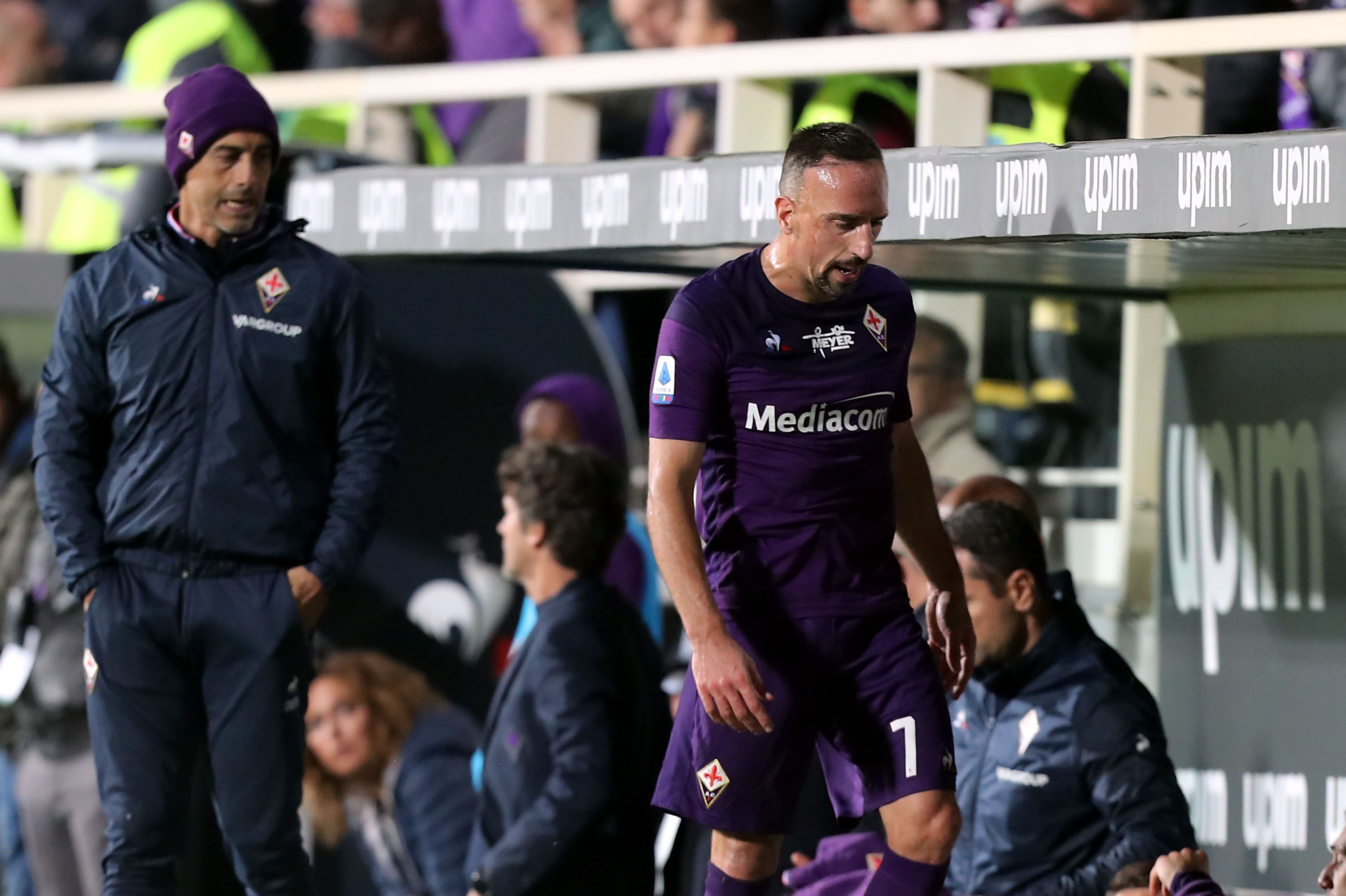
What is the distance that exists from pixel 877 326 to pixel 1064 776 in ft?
5.11

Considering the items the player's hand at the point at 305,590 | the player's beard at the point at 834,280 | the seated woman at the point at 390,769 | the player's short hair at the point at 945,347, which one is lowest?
the seated woman at the point at 390,769

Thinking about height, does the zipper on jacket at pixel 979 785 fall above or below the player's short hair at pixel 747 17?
below

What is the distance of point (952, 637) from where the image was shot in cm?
503

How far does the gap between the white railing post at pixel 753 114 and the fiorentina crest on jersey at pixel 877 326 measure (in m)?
2.61

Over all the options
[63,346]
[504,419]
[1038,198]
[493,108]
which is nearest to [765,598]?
[1038,198]

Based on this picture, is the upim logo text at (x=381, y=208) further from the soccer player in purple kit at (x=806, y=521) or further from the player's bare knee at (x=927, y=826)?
the player's bare knee at (x=927, y=826)

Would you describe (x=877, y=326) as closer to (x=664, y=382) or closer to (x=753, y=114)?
(x=664, y=382)

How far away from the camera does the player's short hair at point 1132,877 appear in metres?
5.42

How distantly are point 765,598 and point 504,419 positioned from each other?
3003mm

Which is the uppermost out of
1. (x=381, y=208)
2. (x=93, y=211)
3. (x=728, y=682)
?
(x=93, y=211)

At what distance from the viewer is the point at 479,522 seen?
765 cm

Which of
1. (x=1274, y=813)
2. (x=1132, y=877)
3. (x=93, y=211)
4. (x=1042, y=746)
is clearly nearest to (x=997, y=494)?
(x=1042, y=746)

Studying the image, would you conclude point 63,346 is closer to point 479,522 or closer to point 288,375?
point 288,375

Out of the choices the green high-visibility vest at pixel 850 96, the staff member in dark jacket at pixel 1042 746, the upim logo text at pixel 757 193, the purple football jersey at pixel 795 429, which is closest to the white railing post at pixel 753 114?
the green high-visibility vest at pixel 850 96
